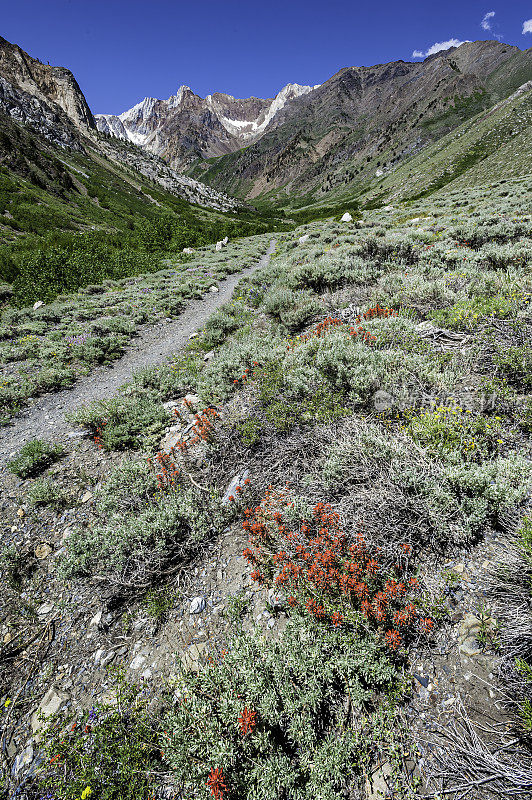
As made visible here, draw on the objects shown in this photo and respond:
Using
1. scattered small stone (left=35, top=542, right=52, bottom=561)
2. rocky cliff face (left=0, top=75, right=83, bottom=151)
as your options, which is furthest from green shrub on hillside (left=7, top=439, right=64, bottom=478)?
rocky cliff face (left=0, top=75, right=83, bottom=151)

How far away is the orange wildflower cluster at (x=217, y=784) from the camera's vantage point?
2594 millimetres

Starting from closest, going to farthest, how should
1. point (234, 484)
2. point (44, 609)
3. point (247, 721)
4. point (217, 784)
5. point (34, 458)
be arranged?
point (217, 784), point (247, 721), point (44, 609), point (234, 484), point (34, 458)

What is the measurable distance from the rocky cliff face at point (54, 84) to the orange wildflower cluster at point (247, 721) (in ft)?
549

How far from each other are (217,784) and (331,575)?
1952mm

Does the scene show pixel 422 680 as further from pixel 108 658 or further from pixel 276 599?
pixel 108 658

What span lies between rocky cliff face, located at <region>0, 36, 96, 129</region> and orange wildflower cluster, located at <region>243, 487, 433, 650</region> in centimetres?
16591

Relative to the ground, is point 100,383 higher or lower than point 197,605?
higher

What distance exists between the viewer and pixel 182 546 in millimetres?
4801

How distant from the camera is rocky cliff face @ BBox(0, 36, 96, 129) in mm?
108938

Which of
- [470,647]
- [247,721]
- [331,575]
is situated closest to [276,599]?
[331,575]

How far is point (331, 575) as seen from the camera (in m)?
3.57

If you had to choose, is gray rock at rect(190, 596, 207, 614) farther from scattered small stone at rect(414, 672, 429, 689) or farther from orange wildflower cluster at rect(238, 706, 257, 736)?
scattered small stone at rect(414, 672, 429, 689)

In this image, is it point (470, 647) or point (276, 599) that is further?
point (276, 599)

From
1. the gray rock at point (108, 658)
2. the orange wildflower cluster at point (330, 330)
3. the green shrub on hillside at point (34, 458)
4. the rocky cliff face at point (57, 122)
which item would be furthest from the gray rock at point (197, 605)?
the rocky cliff face at point (57, 122)
